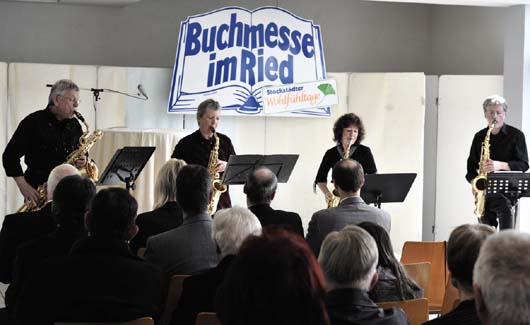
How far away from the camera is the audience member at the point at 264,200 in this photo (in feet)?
15.4

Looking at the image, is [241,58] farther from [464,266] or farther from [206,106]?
[464,266]

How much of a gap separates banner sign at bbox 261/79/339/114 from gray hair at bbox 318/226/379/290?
248 inches

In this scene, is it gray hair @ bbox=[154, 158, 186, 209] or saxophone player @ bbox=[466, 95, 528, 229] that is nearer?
gray hair @ bbox=[154, 158, 186, 209]

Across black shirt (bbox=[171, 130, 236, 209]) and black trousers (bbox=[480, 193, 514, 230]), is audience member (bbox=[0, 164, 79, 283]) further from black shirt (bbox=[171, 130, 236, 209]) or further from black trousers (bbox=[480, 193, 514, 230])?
black trousers (bbox=[480, 193, 514, 230])

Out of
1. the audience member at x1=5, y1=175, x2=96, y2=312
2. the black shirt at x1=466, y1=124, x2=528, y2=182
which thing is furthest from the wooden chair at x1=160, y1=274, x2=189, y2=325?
the black shirt at x1=466, y1=124, x2=528, y2=182

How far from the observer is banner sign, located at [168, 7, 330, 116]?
29.4 feet

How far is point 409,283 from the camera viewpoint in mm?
3682

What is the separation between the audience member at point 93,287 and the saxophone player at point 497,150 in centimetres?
411

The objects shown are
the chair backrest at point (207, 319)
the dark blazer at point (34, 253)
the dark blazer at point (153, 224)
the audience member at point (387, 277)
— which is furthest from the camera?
the dark blazer at point (153, 224)

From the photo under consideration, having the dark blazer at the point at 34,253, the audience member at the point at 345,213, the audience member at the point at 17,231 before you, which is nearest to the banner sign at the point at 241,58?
the audience member at the point at 345,213

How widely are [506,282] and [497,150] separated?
5353mm

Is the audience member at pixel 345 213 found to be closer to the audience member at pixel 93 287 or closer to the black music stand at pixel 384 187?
the black music stand at pixel 384 187

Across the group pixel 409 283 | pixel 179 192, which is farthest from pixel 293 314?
pixel 179 192

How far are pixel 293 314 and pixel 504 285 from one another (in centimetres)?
50
